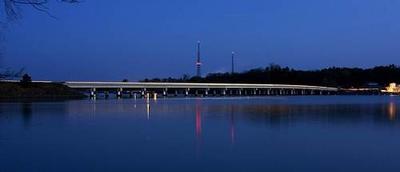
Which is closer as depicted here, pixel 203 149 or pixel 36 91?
pixel 203 149

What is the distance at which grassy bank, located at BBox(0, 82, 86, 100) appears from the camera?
118 metres

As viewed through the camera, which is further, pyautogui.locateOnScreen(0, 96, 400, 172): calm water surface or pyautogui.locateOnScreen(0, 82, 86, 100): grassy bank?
pyautogui.locateOnScreen(0, 82, 86, 100): grassy bank

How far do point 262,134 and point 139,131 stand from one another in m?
6.49

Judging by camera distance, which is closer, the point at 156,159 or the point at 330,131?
the point at 156,159

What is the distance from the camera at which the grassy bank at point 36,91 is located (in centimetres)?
11762

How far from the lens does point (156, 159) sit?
18.2 meters

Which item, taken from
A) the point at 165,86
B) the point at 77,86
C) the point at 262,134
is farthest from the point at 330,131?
the point at 165,86

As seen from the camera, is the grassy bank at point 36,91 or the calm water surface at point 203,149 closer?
the calm water surface at point 203,149

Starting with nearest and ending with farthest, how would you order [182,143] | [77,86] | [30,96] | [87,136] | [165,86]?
[182,143] < [87,136] < [30,96] < [77,86] < [165,86]

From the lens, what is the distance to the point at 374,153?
19781 millimetres

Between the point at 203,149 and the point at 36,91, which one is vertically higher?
the point at 36,91

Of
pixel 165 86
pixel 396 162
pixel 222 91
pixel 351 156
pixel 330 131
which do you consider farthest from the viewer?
pixel 222 91

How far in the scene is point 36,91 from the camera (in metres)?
126

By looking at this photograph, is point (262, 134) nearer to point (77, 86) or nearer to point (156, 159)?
point (156, 159)
